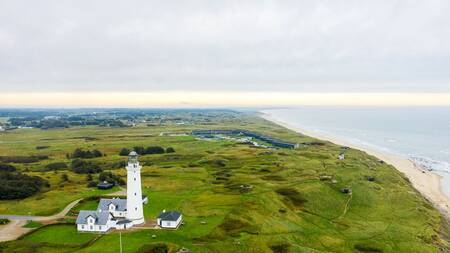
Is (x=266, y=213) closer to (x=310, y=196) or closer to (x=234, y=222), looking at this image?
(x=234, y=222)

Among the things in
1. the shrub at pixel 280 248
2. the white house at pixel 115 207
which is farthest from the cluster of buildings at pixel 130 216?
the shrub at pixel 280 248

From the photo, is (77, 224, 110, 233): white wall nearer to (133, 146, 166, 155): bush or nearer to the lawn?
the lawn

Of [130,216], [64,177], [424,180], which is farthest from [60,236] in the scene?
[424,180]

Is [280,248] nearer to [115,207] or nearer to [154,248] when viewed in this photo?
[154,248]

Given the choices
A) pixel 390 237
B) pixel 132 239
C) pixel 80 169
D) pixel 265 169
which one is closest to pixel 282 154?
pixel 265 169

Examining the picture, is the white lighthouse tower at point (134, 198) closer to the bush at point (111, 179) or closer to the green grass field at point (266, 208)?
the green grass field at point (266, 208)

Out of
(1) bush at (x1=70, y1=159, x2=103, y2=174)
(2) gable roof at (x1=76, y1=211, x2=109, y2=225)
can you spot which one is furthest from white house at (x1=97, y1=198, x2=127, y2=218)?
(1) bush at (x1=70, y1=159, x2=103, y2=174)
